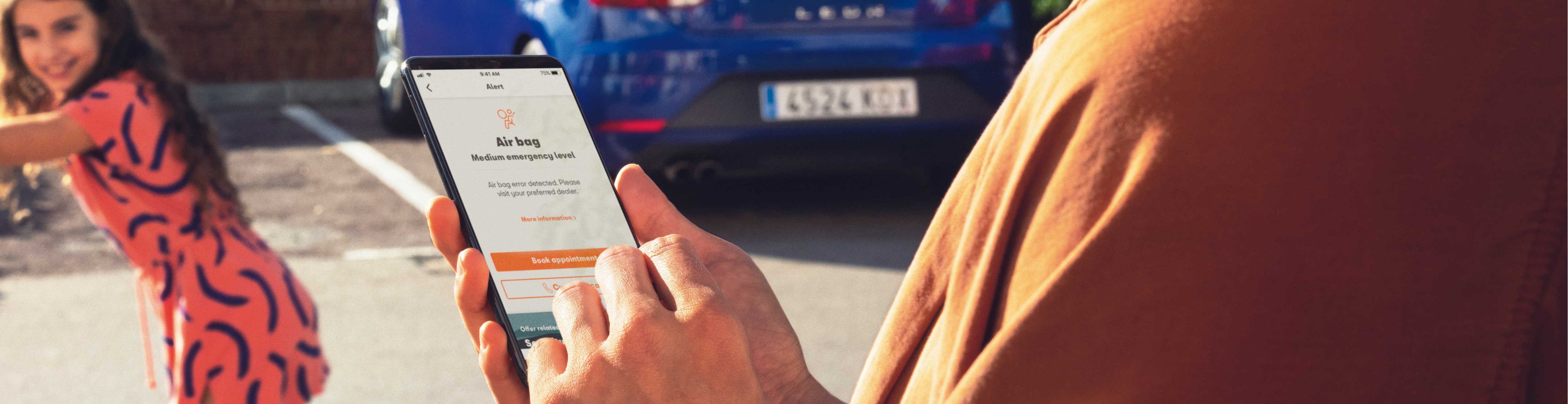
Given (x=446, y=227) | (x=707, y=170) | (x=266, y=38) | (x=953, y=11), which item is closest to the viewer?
(x=446, y=227)

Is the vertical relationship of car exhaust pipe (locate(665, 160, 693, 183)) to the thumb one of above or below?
below

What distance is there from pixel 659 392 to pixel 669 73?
4.05 metres

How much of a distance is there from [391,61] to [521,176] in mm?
6417

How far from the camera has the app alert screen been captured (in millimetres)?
1273

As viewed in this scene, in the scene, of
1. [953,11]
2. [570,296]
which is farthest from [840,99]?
[570,296]

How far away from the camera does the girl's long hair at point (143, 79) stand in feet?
10.1

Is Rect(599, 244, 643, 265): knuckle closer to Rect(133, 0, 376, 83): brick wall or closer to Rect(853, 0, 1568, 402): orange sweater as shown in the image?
Rect(853, 0, 1568, 402): orange sweater

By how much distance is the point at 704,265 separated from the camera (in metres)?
1.10

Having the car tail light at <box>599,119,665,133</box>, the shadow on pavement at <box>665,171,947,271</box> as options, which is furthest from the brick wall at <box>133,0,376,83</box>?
the car tail light at <box>599,119,665,133</box>

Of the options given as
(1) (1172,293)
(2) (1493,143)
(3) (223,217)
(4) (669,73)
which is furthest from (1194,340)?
(4) (669,73)

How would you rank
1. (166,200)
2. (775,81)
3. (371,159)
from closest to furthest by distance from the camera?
1. (166,200)
2. (775,81)
3. (371,159)

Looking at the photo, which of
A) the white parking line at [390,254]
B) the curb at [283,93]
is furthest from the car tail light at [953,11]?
the curb at [283,93]

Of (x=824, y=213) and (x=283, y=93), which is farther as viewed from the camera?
(x=283, y=93)

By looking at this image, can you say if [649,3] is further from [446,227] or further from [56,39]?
[446,227]
